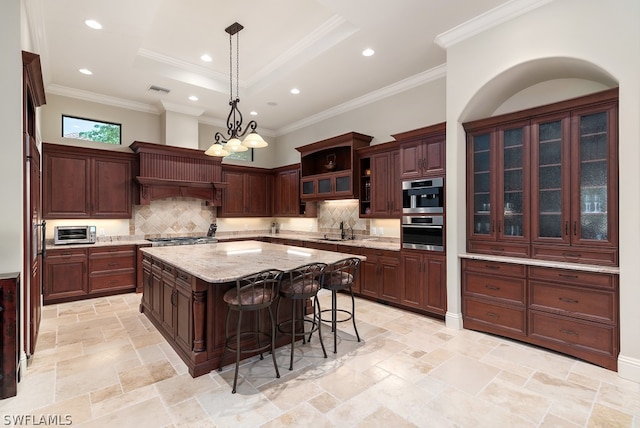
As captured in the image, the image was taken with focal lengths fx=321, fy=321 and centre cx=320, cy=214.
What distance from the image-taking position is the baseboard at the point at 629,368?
257cm

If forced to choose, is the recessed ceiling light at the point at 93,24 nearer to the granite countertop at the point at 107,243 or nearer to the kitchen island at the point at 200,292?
the kitchen island at the point at 200,292

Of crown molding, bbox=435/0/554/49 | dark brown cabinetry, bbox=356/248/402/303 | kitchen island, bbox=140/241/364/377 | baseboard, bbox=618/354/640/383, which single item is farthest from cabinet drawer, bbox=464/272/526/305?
crown molding, bbox=435/0/554/49

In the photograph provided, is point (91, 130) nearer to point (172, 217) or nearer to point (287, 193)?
point (172, 217)

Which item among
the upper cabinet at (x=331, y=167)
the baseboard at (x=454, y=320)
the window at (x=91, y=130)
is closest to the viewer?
the baseboard at (x=454, y=320)

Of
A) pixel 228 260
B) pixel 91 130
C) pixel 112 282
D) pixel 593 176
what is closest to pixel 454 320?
pixel 593 176

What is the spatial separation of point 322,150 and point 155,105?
3211 mm

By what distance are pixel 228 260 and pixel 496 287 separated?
2859 millimetres

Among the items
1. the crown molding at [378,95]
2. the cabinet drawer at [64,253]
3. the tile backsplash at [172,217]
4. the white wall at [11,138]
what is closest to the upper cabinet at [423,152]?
the crown molding at [378,95]

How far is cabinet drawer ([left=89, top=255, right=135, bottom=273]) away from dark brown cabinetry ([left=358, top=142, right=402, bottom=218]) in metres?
3.92

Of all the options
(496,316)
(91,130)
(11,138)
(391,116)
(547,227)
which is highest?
(391,116)

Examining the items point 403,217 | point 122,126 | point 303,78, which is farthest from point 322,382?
point 122,126

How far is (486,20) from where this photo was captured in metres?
3.37

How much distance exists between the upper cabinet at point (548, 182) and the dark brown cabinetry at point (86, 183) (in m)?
5.46

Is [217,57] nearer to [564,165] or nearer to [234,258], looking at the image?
[234,258]
